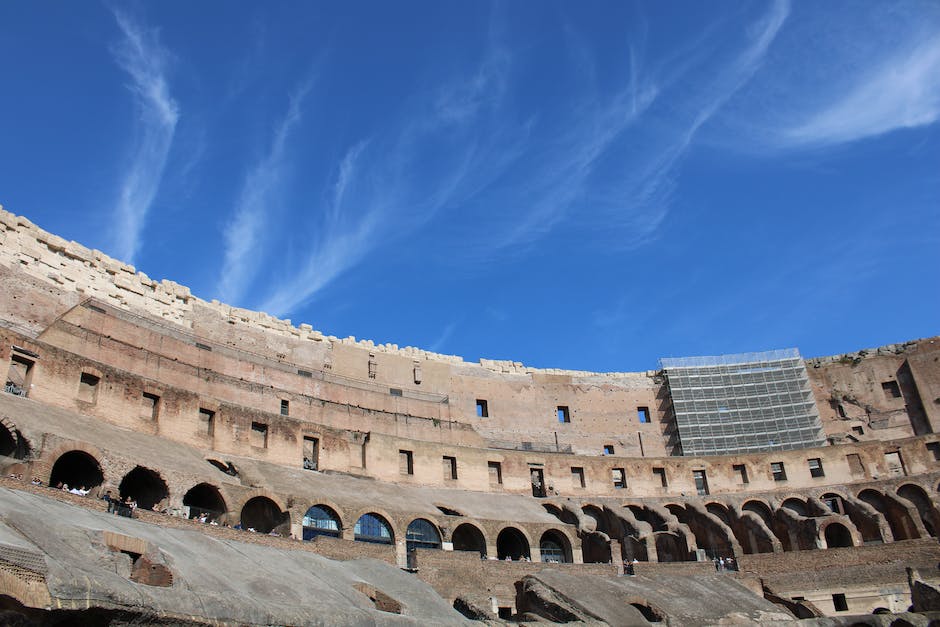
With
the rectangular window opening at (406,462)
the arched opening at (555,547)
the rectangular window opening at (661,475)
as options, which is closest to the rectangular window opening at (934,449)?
the rectangular window opening at (661,475)

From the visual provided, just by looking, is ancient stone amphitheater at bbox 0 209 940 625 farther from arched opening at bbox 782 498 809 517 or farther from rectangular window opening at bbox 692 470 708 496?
rectangular window opening at bbox 692 470 708 496

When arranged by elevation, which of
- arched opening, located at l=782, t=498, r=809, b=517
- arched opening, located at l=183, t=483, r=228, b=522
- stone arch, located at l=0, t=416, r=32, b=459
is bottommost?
arched opening, located at l=782, t=498, r=809, b=517

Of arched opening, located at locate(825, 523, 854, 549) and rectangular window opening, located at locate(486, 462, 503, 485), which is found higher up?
rectangular window opening, located at locate(486, 462, 503, 485)

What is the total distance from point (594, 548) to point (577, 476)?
7.63 metres

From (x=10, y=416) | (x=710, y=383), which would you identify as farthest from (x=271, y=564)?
(x=710, y=383)

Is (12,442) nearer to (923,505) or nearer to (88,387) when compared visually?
(88,387)

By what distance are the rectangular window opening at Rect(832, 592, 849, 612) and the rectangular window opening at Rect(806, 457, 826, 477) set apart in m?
11.6

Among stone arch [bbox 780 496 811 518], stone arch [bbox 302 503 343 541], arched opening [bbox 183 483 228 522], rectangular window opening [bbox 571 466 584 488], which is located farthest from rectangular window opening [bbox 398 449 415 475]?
stone arch [bbox 780 496 811 518]

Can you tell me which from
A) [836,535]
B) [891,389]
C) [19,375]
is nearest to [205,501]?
[19,375]

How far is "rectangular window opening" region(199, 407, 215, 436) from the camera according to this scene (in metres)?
31.5

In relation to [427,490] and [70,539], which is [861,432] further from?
[70,539]

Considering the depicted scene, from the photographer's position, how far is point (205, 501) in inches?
1076

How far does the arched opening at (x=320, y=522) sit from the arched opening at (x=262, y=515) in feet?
3.30

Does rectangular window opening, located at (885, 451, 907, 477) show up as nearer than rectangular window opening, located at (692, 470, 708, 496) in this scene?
Yes
